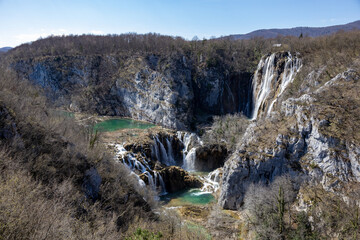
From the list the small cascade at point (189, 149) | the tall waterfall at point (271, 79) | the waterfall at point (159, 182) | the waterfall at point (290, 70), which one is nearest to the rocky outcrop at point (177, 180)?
the waterfall at point (159, 182)

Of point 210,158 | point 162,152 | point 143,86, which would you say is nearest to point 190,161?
point 210,158

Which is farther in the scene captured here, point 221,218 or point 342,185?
point 221,218

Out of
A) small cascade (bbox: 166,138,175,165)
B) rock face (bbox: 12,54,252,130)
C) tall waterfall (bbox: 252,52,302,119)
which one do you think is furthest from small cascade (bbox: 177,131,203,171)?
tall waterfall (bbox: 252,52,302,119)

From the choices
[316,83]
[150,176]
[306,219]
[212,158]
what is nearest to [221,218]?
[306,219]

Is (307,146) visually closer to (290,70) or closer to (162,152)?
(162,152)

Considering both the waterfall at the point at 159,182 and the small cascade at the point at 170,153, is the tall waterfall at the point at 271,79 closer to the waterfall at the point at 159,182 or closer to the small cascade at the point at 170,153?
the small cascade at the point at 170,153

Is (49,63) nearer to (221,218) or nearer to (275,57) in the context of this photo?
(275,57)

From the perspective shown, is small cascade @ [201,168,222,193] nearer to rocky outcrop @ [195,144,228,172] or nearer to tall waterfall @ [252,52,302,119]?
rocky outcrop @ [195,144,228,172]
